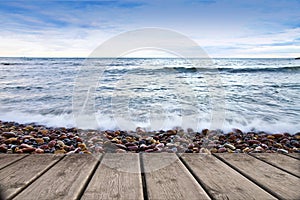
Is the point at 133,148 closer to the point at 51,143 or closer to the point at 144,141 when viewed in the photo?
the point at 144,141

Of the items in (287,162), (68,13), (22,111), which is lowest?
(22,111)

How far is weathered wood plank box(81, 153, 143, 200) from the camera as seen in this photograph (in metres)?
1.19

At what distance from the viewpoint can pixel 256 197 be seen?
3.88 feet

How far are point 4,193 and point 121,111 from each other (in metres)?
3.98

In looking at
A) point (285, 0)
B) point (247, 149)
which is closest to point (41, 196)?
point (247, 149)

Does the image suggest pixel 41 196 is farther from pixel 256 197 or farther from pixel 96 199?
pixel 256 197

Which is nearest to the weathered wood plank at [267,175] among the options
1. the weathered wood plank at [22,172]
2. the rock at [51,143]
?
the weathered wood plank at [22,172]

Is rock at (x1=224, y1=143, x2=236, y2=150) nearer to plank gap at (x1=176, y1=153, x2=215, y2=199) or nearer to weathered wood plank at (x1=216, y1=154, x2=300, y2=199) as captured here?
weathered wood plank at (x1=216, y1=154, x2=300, y2=199)

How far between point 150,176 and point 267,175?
0.70 m

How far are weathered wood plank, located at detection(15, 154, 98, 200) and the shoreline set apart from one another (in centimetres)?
121

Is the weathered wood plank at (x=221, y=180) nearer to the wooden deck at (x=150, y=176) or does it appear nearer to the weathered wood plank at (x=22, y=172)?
the wooden deck at (x=150, y=176)

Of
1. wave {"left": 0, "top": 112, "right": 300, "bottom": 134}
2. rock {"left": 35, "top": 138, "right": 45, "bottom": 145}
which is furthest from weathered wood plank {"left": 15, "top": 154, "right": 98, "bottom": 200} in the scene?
wave {"left": 0, "top": 112, "right": 300, "bottom": 134}

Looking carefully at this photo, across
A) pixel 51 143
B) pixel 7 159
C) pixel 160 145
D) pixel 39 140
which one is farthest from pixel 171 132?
pixel 7 159

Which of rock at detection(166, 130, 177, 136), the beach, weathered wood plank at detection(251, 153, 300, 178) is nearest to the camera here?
weathered wood plank at detection(251, 153, 300, 178)
